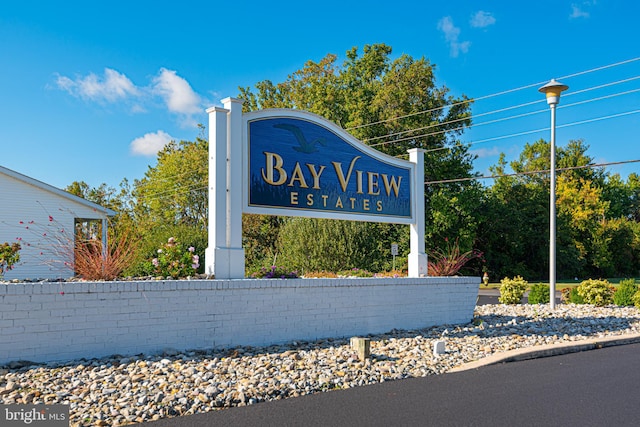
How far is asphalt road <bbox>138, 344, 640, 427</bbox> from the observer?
18.5 ft

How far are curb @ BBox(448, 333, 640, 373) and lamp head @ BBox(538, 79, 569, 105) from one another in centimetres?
655

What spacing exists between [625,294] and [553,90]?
616cm

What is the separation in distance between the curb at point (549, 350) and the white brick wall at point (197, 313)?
9.02ft

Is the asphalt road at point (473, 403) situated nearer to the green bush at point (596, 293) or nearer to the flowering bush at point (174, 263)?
the flowering bush at point (174, 263)

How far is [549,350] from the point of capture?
9578mm

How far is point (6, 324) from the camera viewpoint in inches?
290

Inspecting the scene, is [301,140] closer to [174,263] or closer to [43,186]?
[174,263]

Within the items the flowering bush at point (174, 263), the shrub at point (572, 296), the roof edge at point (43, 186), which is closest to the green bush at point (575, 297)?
the shrub at point (572, 296)

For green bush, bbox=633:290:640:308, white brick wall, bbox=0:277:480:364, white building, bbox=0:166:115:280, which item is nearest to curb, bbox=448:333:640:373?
white brick wall, bbox=0:277:480:364

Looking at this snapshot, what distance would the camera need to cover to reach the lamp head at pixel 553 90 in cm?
1520

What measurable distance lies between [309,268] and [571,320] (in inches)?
487

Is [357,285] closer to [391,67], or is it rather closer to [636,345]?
[636,345]

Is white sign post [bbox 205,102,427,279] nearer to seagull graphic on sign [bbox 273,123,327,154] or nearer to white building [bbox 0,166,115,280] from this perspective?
seagull graphic on sign [bbox 273,123,327,154]

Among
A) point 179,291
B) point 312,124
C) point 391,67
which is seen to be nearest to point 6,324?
point 179,291
